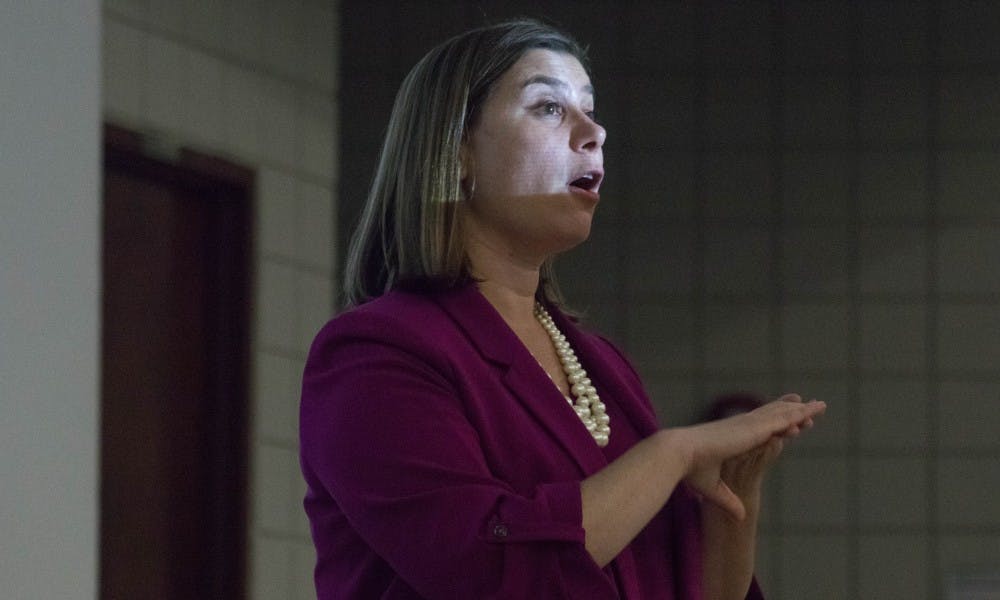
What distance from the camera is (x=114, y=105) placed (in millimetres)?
3256

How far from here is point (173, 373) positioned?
358cm

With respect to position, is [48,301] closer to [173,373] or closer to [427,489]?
[427,489]

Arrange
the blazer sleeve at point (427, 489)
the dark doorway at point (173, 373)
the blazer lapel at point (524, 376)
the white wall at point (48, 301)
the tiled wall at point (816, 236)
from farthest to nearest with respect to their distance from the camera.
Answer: the tiled wall at point (816, 236) < the dark doorway at point (173, 373) < the white wall at point (48, 301) < the blazer lapel at point (524, 376) < the blazer sleeve at point (427, 489)

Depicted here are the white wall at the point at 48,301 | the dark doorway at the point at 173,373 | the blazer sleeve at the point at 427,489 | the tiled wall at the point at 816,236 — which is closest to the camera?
the blazer sleeve at the point at 427,489

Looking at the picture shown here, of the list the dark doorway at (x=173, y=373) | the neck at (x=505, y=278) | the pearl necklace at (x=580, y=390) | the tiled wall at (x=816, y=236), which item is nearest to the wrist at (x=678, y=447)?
the pearl necklace at (x=580, y=390)

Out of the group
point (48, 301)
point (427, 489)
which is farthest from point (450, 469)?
point (48, 301)

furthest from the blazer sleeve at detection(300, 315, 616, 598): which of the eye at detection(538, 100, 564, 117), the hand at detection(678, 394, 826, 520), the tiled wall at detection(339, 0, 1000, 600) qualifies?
the tiled wall at detection(339, 0, 1000, 600)

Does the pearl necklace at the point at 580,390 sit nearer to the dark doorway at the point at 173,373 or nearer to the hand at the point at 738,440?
the hand at the point at 738,440

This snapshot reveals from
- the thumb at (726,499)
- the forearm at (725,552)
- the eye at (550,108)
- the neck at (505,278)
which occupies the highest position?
Answer: the eye at (550,108)

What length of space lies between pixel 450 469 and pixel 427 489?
0.02 metres

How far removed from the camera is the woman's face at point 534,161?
1299 mm

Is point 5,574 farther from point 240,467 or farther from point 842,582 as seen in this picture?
point 842,582

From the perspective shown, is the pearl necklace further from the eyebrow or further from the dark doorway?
the dark doorway

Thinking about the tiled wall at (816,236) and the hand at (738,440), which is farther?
the tiled wall at (816,236)
